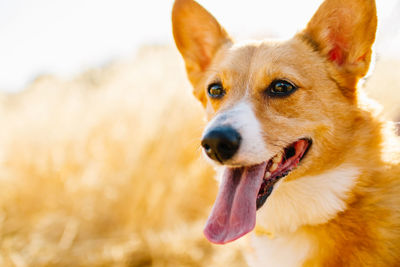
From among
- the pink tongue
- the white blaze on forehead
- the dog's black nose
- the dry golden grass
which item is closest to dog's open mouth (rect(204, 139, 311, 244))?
the pink tongue

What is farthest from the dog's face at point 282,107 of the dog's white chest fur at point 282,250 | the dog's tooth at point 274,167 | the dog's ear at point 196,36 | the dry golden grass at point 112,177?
the dry golden grass at point 112,177

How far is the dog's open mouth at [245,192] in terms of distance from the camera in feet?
7.57

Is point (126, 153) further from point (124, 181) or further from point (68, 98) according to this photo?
point (68, 98)

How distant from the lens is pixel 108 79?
6.15 metres

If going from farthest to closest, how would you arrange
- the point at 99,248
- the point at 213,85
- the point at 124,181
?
1. the point at 124,181
2. the point at 99,248
3. the point at 213,85

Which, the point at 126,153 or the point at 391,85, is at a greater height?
the point at 391,85

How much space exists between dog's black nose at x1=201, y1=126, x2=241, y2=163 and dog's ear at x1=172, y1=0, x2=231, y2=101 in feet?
3.18

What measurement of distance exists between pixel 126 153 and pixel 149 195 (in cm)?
60

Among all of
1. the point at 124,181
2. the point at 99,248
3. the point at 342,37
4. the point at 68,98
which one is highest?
the point at 342,37

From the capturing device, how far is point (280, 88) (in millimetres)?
2549

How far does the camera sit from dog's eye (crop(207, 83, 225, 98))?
9.25 ft

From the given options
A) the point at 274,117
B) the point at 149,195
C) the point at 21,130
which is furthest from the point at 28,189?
the point at 274,117

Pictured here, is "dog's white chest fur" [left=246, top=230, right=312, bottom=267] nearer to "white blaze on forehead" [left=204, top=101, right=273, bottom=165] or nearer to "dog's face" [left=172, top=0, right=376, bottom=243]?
"dog's face" [left=172, top=0, right=376, bottom=243]

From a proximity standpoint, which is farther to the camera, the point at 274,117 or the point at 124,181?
the point at 124,181
